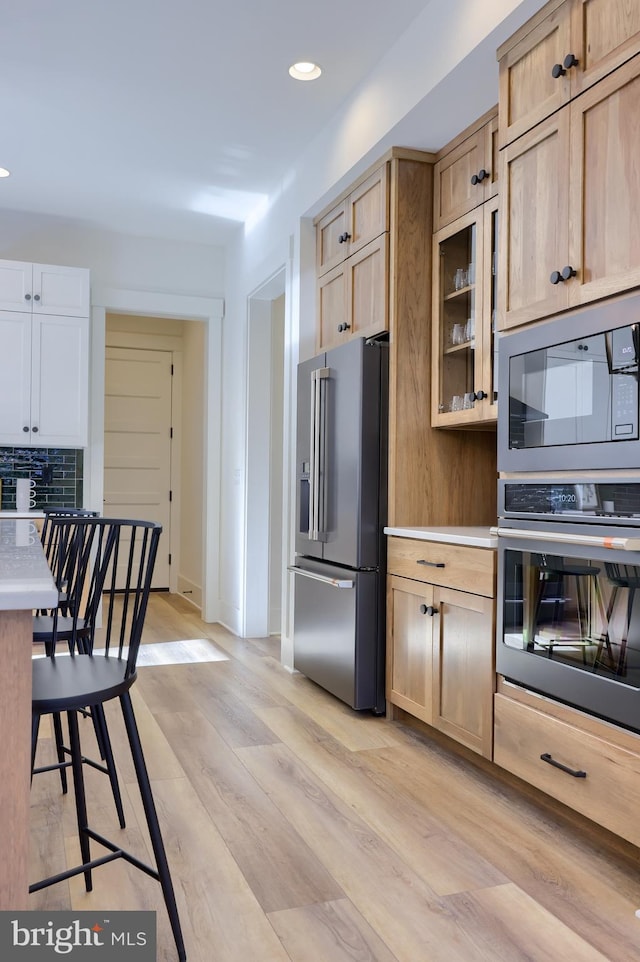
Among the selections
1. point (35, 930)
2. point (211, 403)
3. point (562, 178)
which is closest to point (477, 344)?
point (562, 178)

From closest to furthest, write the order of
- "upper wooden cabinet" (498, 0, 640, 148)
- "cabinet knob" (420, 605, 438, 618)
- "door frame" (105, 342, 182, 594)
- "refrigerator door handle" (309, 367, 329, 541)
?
"upper wooden cabinet" (498, 0, 640, 148), "cabinet knob" (420, 605, 438, 618), "refrigerator door handle" (309, 367, 329, 541), "door frame" (105, 342, 182, 594)

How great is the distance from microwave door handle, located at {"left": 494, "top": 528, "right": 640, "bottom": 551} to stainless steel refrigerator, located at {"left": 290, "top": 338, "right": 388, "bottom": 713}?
36.7 inches

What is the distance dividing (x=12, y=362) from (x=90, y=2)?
2.55m

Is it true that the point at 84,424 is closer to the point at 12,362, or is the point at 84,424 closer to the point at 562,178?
the point at 12,362

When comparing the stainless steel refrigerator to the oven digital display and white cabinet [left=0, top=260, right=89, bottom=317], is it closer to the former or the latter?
the oven digital display

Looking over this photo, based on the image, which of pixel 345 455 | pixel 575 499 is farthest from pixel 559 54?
pixel 345 455

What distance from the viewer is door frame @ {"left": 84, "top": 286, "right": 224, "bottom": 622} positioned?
526cm

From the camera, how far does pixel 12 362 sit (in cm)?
488

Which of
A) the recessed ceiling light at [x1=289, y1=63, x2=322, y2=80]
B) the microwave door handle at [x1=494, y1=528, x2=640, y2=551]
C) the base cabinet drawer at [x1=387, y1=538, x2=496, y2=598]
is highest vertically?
the recessed ceiling light at [x1=289, y1=63, x2=322, y2=80]

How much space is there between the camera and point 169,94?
350 centimetres

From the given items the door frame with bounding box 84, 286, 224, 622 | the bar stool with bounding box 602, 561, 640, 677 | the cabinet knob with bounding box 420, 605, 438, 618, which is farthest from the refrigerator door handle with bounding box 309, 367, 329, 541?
the door frame with bounding box 84, 286, 224, 622

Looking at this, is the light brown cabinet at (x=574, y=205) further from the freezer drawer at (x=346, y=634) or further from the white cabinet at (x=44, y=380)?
the white cabinet at (x=44, y=380)

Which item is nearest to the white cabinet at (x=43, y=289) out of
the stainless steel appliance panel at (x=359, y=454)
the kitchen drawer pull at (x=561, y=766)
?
the stainless steel appliance panel at (x=359, y=454)

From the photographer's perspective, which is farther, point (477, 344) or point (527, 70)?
point (477, 344)
